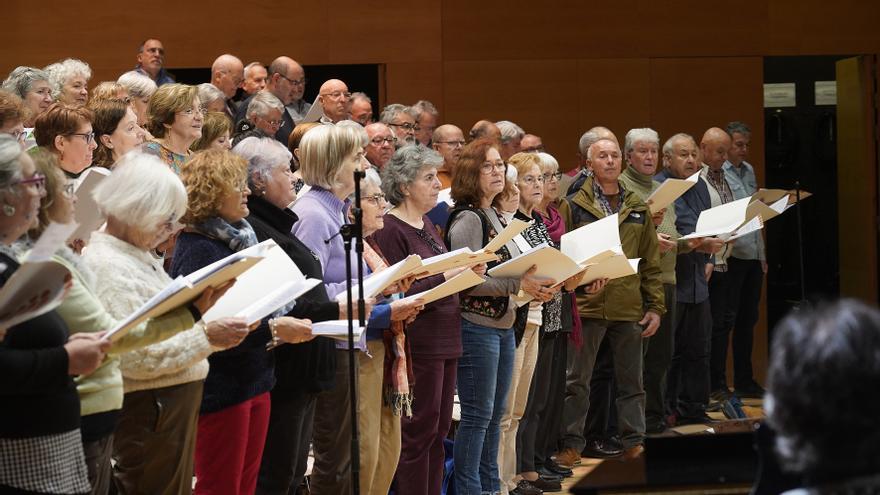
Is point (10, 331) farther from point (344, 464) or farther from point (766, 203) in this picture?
point (766, 203)

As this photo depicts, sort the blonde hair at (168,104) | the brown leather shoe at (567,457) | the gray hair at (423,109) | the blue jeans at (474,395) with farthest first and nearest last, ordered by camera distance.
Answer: the gray hair at (423,109), the brown leather shoe at (567,457), the blue jeans at (474,395), the blonde hair at (168,104)

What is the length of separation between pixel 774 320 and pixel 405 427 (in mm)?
5347

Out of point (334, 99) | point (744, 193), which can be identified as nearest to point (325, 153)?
point (334, 99)

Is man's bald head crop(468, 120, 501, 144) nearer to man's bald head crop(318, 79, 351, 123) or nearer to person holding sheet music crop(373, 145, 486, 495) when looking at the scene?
man's bald head crop(318, 79, 351, 123)

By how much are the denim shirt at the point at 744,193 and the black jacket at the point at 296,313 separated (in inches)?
177

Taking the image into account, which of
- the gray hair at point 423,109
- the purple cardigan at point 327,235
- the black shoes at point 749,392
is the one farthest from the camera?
the black shoes at point 749,392

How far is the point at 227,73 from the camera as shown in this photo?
6.97 meters

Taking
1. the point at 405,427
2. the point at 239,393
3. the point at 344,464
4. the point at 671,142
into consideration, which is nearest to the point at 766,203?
the point at 671,142

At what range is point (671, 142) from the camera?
723cm

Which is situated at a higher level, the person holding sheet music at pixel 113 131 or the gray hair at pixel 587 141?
the gray hair at pixel 587 141

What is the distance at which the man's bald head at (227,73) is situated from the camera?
695 centimetres

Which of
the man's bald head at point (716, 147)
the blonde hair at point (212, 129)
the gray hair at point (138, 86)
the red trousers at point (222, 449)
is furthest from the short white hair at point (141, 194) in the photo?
the man's bald head at point (716, 147)

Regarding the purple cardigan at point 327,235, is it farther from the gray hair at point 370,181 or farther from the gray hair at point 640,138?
the gray hair at point 640,138

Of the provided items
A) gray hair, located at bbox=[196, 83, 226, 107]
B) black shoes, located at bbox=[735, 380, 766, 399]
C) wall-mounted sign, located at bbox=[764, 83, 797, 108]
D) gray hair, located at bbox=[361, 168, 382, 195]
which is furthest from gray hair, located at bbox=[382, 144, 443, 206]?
wall-mounted sign, located at bbox=[764, 83, 797, 108]
